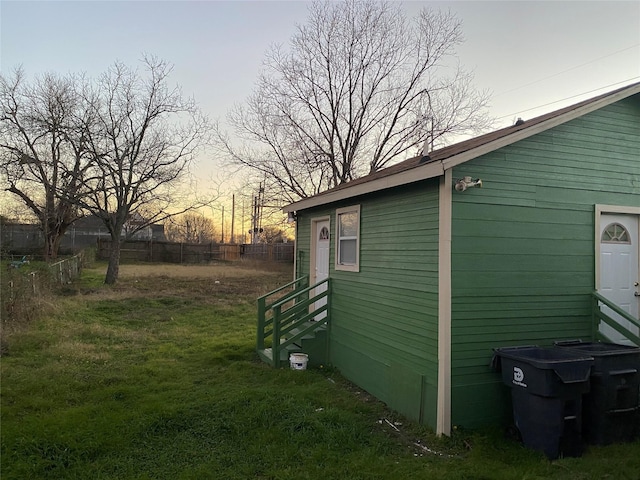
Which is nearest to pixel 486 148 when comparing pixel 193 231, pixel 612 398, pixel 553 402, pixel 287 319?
pixel 553 402

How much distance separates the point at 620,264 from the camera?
520 centimetres

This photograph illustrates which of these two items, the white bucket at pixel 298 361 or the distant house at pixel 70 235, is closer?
the white bucket at pixel 298 361

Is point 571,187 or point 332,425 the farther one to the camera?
point 571,187

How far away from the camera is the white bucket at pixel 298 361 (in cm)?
680

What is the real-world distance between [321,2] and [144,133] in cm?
1044

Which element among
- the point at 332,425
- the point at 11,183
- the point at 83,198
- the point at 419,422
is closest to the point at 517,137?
the point at 419,422

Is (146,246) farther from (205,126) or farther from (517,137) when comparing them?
(517,137)

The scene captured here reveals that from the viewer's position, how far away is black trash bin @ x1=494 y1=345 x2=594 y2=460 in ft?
12.5

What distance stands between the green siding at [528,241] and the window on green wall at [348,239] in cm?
224

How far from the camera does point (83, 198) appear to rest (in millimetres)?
19281

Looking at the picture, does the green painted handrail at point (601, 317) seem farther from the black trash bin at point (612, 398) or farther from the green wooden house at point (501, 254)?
the black trash bin at point (612, 398)

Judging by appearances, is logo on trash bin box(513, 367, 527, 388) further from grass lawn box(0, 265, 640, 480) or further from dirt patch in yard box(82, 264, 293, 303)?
dirt patch in yard box(82, 264, 293, 303)

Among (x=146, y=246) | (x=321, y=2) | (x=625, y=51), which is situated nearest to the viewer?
(x=625, y=51)

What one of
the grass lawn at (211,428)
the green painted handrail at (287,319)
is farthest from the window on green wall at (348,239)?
the grass lawn at (211,428)
